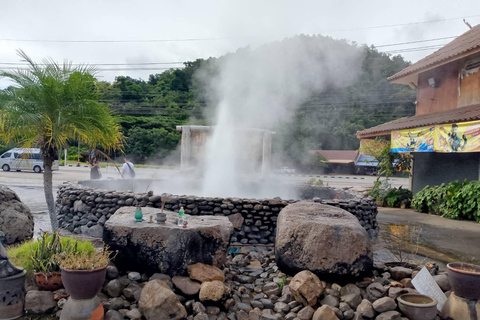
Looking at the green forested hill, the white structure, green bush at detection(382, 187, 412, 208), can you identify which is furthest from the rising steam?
the green forested hill

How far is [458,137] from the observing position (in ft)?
34.1

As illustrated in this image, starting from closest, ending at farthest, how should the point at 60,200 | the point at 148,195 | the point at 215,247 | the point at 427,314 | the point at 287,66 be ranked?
the point at 427,314
the point at 215,247
the point at 148,195
the point at 60,200
the point at 287,66

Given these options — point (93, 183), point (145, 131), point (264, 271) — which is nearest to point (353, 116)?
point (145, 131)

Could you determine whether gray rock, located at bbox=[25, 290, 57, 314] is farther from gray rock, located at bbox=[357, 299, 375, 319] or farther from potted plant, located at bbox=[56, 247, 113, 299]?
gray rock, located at bbox=[357, 299, 375, 319]

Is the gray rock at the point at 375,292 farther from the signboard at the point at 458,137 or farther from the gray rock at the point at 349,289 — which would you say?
the signboard at the point at 458,137

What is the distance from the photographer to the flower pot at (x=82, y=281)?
3.43 meters

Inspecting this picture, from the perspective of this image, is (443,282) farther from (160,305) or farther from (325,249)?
(160,305)

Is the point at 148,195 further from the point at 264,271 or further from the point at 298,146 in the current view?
the point at 298,146

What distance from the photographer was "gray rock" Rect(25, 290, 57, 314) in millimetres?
3717

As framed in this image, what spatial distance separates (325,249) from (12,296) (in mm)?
3478

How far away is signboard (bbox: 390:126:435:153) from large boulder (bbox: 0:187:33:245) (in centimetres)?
1103

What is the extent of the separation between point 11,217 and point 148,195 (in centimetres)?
246

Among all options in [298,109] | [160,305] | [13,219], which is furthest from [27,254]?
[298,109]

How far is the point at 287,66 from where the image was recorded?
20.0 metres
